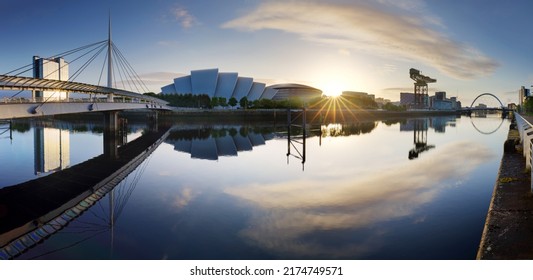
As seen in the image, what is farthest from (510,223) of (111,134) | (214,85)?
(214,85)

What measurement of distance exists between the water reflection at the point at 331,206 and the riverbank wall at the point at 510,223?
1359mm

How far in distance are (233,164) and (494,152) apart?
12.7m

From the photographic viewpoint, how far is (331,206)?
7.02 meters

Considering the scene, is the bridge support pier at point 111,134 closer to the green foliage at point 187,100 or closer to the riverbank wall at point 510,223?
the riverbank wall at point 510,223

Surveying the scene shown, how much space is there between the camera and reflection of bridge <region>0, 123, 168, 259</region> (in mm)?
5332

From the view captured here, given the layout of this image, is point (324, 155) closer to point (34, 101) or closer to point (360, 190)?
point (360, 190)

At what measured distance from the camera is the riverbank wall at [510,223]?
386cm

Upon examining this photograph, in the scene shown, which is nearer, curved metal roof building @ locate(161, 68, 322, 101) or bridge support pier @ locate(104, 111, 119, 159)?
bridge support pier @ locate(104, 111, 119, 159)

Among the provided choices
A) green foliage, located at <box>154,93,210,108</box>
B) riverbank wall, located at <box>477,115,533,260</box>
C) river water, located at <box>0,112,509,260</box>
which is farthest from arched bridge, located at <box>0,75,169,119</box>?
green foliage, located at <box>154,93,210,108</box>

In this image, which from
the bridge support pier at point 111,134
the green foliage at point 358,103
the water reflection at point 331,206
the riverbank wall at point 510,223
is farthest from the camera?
the green foliage at point 358,103

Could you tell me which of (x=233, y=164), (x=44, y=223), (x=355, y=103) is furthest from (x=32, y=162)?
(x=355, y=103)

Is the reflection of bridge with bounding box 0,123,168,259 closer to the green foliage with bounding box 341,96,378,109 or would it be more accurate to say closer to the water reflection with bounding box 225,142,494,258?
the water reflection with bounding box 225,142,494,258

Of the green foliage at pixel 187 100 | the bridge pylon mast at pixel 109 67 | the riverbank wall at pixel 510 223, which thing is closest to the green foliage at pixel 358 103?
the green foliage at pixel 187 100

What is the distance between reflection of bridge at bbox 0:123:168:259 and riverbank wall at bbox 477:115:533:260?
19.4 ft
